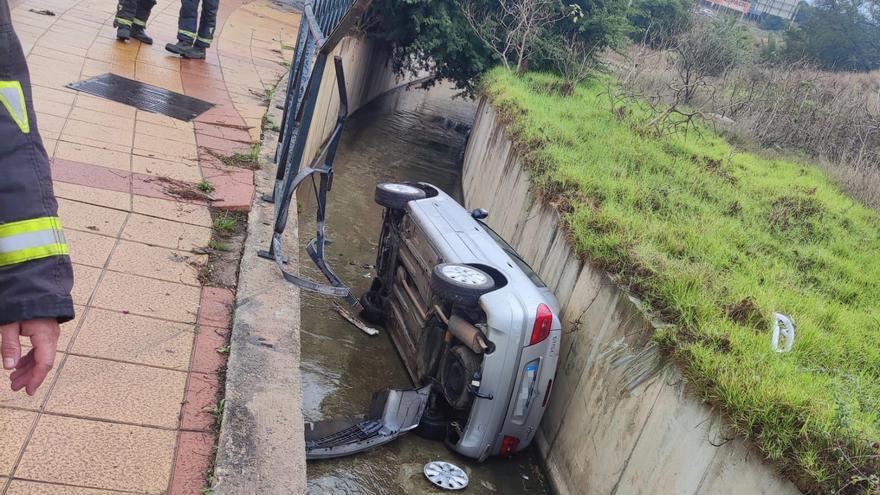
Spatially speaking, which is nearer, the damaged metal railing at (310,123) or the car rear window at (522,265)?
the damaged metal railing at (310,123)

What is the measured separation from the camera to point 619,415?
4.67 m

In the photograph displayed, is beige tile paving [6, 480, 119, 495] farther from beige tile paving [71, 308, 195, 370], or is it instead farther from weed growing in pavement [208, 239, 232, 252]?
weed growing in pavement [208, 239, 232, 252]

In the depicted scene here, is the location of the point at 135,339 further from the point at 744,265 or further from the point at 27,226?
the point at 744,265

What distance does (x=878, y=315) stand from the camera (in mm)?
5336

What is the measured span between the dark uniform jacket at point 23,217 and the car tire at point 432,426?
3.82 meters

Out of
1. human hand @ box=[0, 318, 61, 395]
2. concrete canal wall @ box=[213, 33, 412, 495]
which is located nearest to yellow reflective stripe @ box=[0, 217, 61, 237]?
human hand @ box=[0, 318, 61, 395]

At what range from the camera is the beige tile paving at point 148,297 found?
4105mm

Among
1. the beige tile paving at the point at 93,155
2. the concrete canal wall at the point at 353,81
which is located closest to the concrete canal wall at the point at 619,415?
the concrete canal wall at the point at 353,81

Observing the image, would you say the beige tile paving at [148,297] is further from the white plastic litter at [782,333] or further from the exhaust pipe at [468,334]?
the white plastic litter at [782,333]

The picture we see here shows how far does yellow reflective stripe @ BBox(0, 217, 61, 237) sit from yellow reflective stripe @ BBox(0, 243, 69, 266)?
44 mm

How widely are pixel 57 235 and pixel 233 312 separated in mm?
2660

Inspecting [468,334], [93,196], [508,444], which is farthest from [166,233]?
[508,444]

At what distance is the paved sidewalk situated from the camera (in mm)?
2980

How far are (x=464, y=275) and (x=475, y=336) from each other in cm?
47
